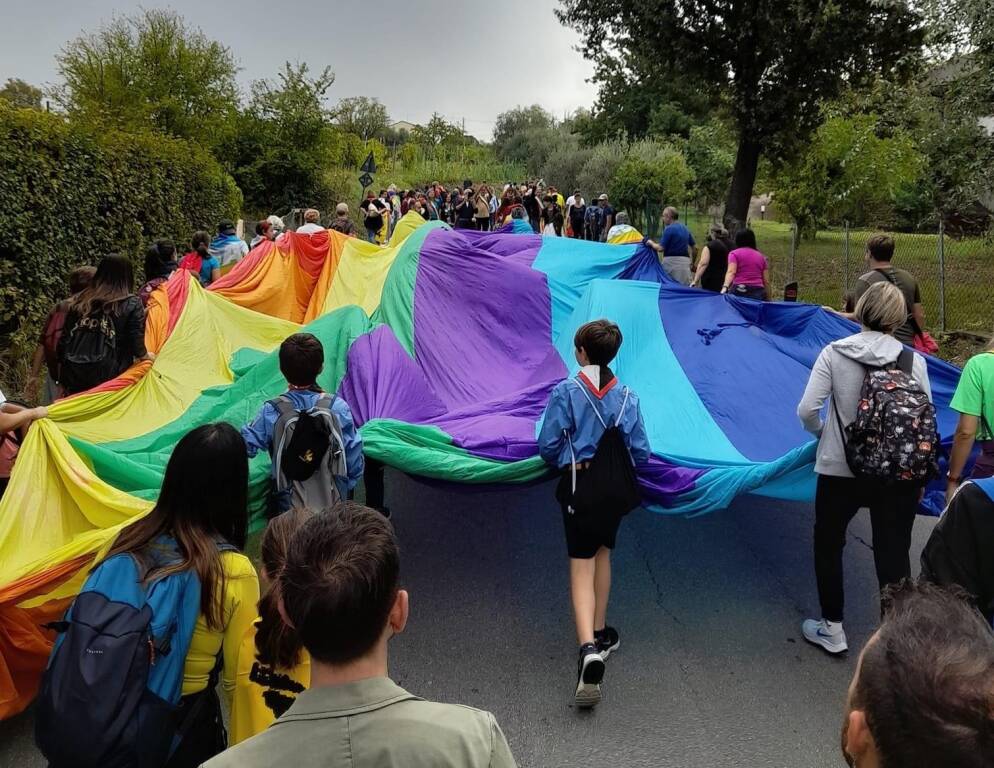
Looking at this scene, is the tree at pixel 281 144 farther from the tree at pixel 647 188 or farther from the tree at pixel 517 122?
the tree at pixel 517 122

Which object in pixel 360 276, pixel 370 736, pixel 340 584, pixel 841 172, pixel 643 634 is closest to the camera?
pixel 370 736

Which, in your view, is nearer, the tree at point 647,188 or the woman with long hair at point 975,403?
the woman with long hair at point 975,403

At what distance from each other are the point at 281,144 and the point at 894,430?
23672 millimetres

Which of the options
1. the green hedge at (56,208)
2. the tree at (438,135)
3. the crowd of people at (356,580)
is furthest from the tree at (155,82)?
the tree at (438,135)

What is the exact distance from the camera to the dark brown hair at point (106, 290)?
4852mm

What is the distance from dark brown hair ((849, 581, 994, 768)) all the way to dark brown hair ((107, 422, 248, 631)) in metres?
1.72

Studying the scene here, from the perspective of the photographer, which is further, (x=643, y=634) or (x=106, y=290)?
(x=106, y=290)

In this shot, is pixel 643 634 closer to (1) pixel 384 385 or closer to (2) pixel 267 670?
(1) pixel 384 385

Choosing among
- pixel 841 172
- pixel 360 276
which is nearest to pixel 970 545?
pixel 360 276

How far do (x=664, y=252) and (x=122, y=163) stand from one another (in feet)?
25.7

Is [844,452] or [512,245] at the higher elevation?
[512,245]

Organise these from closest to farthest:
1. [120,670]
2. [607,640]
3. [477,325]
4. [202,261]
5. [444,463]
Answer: [120,670]
[607,640]
[444,463]
[477,325]
[202,261]

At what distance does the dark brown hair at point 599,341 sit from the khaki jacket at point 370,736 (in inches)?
94.5

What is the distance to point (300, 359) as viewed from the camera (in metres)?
3.47
